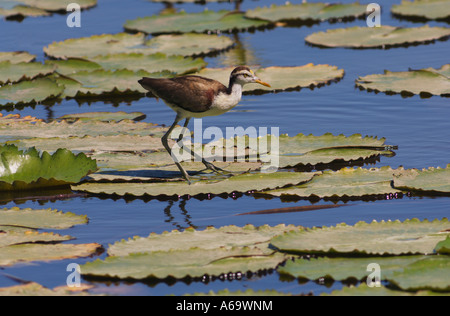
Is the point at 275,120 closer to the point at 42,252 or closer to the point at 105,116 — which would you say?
the point at 105,116

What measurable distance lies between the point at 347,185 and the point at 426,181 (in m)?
0.62

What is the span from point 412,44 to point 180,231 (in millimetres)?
6770

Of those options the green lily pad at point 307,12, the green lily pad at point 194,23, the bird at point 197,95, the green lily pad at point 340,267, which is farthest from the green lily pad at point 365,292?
the green lily pad at point 307,12

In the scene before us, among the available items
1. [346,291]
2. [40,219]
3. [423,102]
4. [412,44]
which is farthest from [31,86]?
[346,291]

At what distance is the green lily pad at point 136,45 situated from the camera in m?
11.3

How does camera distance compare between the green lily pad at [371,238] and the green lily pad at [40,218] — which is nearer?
the green lily pad at [371,238]

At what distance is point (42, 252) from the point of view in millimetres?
5422

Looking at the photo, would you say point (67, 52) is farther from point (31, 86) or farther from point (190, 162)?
point (190, 162)

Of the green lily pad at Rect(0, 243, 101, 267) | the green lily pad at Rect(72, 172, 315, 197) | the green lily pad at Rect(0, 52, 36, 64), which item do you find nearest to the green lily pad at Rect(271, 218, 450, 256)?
the green lily pad at Rect(72, 172, 315, 197)

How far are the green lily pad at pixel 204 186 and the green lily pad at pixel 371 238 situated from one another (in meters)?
1.11

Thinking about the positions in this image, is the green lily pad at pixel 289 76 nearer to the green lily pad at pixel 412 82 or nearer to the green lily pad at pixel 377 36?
the green lily pad at pixel 412 82

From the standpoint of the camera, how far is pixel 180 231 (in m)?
5.85

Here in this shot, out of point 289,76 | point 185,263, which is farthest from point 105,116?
point 185,263

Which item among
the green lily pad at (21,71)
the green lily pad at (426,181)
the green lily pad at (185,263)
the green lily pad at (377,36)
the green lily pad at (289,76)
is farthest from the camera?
the green lily pad at (377,36)
